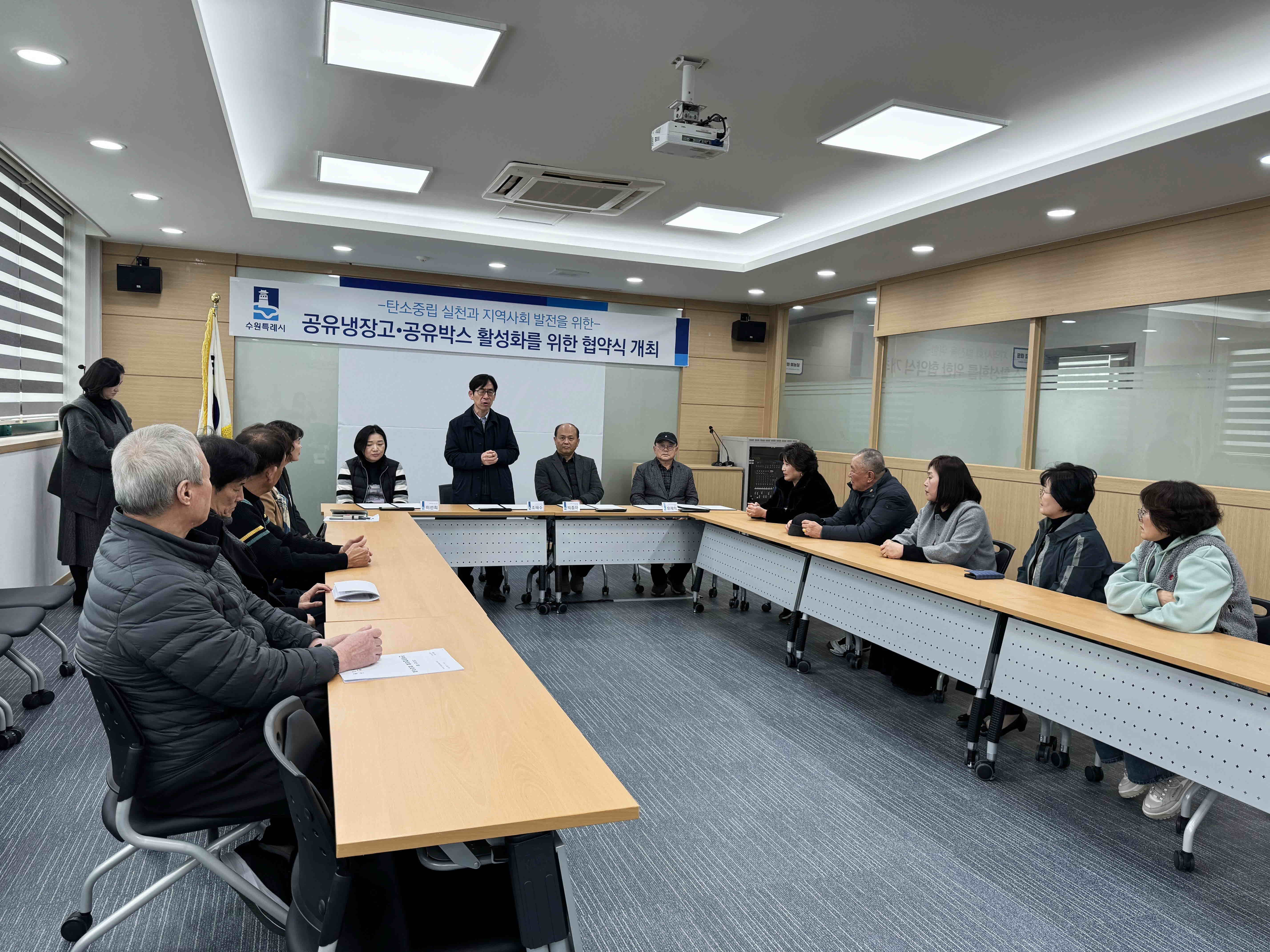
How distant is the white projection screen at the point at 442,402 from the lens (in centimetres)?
798

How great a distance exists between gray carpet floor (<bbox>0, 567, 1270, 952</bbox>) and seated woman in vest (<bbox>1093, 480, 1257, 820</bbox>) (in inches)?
6.0

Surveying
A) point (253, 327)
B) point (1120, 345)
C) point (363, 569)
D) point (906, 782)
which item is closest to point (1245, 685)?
point (906, 782)

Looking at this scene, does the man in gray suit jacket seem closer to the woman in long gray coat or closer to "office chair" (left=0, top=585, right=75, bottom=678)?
the woman in long gray coat

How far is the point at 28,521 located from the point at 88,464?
68 cm

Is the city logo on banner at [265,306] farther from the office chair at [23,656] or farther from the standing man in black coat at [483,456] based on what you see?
the office chair at [23,656]

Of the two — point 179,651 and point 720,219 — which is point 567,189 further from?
point 179,651

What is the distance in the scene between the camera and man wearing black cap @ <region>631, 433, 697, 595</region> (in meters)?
6.69

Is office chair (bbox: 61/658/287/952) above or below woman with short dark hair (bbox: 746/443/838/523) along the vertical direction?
below

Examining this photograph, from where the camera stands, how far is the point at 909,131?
4.32 m

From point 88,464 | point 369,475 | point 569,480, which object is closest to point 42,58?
point 88,464

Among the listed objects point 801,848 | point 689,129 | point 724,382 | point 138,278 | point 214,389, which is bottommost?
point 801,848

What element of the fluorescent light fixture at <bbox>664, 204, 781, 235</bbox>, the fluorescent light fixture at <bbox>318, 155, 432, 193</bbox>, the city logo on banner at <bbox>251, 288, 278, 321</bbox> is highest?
the fluorescent light fixture at <bbox>664, 204, 781, 235</bbox>

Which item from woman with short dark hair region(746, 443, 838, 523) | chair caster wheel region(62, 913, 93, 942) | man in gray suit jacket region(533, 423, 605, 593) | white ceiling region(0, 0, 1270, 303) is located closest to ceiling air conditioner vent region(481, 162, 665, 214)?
white ceiling region(0, 0, 1270, 303)

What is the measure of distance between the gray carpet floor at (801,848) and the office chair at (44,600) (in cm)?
19
